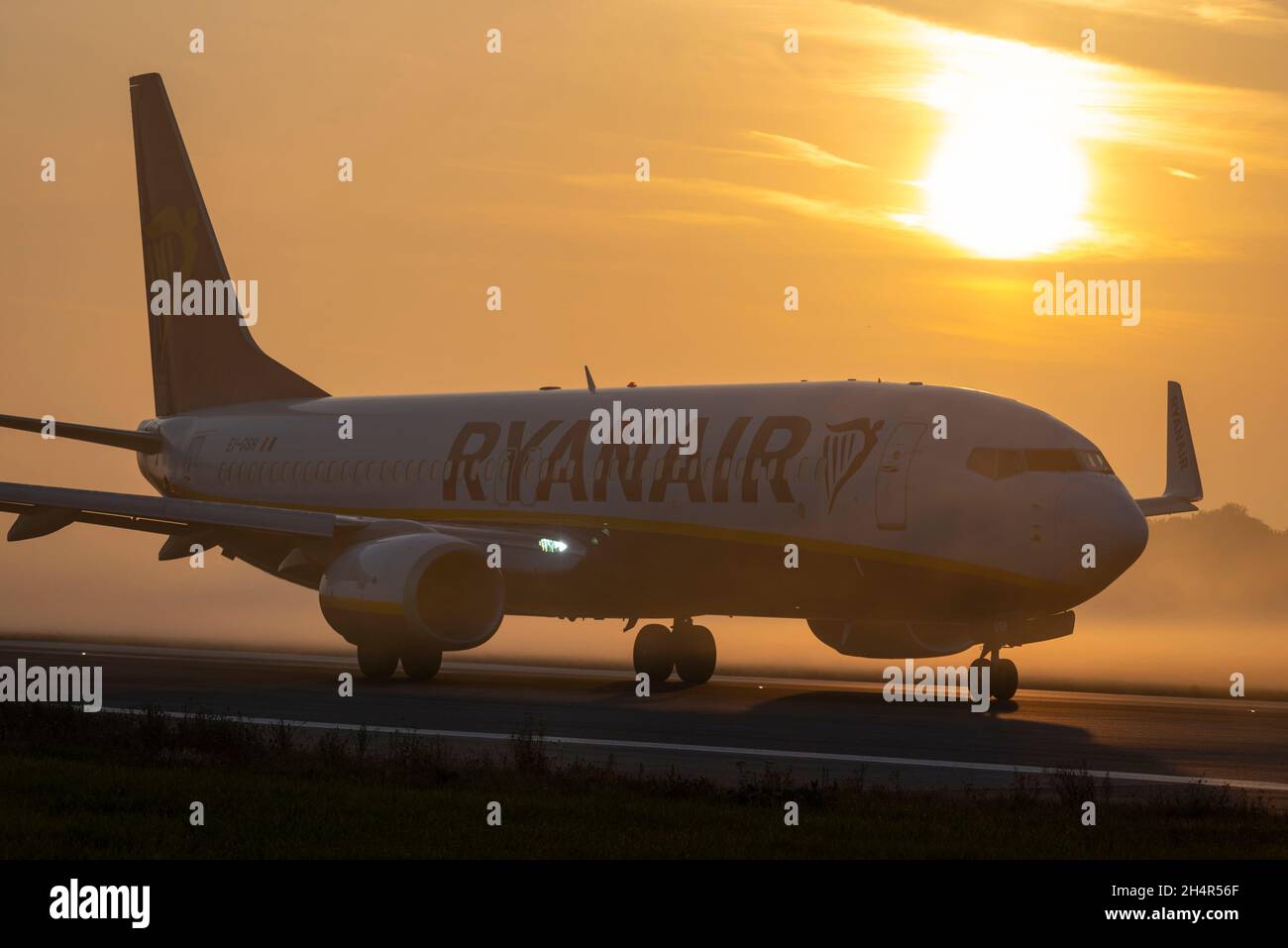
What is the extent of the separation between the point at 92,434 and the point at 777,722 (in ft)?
62.9

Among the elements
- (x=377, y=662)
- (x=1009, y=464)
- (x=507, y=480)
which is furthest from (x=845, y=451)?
(x=377, y=662)

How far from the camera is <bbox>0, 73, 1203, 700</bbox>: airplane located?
84.0 feet

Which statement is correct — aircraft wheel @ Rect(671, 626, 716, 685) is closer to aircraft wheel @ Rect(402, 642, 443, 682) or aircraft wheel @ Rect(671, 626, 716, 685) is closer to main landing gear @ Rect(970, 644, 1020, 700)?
aircraft wheel @ Rect(402, 642, 443, 682)

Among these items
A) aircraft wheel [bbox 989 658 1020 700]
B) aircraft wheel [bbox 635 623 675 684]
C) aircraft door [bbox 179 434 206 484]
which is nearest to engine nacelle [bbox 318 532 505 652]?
aircraft wheel [bbox 635 623 675 684]

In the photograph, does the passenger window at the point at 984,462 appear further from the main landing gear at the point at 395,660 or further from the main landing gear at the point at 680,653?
the main landing gear at the point at 395,660

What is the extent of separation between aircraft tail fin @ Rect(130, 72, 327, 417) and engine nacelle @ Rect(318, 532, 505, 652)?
11885 millimetres

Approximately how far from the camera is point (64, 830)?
1333 centimetres

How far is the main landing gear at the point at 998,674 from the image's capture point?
27.2 meters

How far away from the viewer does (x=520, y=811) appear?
1459cm

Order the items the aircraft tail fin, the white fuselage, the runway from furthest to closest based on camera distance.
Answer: the aircraft tail fin → the white fuselage → the runway

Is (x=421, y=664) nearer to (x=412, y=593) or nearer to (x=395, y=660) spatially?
(x=395, y=660)

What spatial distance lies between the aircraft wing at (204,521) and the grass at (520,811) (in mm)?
10884
